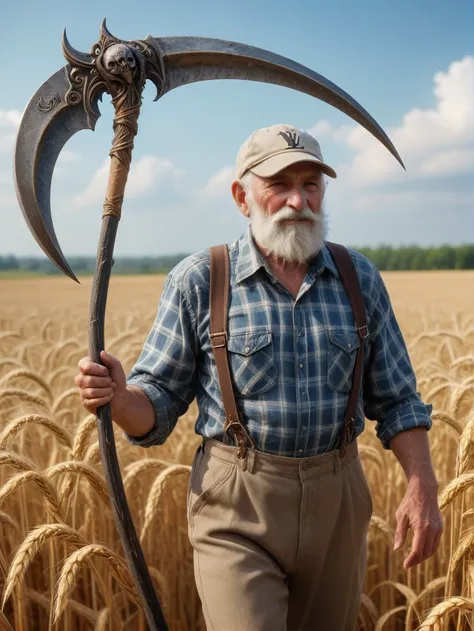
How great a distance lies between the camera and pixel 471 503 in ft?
9.46

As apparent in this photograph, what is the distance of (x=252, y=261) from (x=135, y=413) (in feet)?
2.16

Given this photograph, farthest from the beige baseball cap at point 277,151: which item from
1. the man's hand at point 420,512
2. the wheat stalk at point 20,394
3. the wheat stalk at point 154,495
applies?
the wheat stalk at point 20,394

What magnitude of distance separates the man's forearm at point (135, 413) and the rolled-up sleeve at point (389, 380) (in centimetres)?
86

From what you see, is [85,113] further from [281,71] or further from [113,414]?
[113,414]

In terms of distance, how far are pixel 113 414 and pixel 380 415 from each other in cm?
106

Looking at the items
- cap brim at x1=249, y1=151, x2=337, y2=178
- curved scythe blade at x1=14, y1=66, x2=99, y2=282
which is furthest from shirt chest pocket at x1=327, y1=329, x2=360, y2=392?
curved scythe blade at x1=14, y1=66, x2=99, y2=282

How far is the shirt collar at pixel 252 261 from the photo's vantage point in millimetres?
2357

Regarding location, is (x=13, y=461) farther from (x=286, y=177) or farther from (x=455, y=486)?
(x=455, y=486)

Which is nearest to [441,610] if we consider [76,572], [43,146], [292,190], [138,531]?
[76,572]

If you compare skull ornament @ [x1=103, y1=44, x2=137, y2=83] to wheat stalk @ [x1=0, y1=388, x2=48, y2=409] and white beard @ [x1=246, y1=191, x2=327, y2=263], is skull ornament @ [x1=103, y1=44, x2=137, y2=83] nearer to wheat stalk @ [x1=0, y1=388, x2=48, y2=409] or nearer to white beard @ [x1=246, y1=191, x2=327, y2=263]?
white beard @ [x1=246, y1=191, x2=327, y2=263]

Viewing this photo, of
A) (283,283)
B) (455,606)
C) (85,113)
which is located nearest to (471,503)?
(455,606)

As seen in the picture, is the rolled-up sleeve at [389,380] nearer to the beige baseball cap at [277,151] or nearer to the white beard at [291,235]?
the white beard at [291,235]

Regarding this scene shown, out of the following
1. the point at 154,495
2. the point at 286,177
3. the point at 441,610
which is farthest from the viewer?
the point at 154,495

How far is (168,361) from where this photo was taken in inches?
93.0
